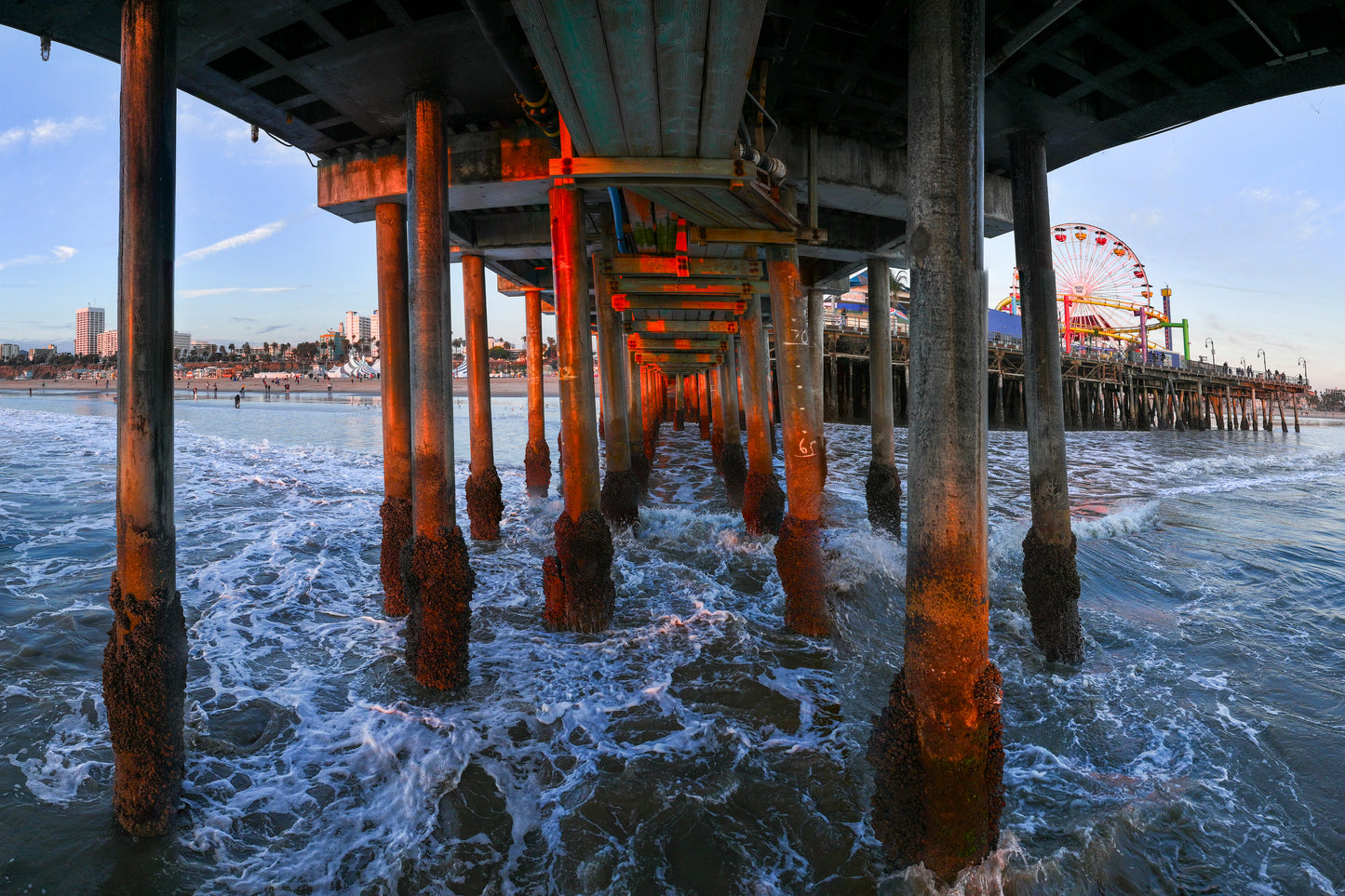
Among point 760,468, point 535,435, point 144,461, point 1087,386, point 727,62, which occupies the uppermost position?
point 1087,386

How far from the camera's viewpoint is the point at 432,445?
5.17 m

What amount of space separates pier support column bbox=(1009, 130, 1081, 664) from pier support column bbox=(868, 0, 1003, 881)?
2931mm

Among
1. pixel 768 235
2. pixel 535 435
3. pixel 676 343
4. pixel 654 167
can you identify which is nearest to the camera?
pixel 654 167

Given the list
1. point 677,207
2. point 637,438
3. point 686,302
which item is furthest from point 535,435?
point 677,207

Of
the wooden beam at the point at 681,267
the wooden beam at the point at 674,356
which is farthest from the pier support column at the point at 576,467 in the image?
the wooden beam at the point at 674,356

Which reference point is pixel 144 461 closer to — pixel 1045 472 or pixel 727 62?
pixel 727 62

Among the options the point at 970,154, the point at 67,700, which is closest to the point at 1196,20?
the point at 970,154

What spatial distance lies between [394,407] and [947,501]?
5.88m

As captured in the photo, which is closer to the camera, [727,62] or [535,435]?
[727,62]

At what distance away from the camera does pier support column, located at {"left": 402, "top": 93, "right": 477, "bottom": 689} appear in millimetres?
4992

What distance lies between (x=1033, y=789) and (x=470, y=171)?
7.38 m

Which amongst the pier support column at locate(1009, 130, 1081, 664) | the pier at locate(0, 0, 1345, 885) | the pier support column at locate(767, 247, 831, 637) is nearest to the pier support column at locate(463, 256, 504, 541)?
the pier at locate(0, 0, 1345, 885)

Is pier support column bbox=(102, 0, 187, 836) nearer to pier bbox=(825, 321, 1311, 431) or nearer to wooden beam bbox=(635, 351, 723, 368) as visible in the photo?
wooden beam bbox=(635, 351, 723, 368)

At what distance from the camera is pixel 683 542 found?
993 cm
